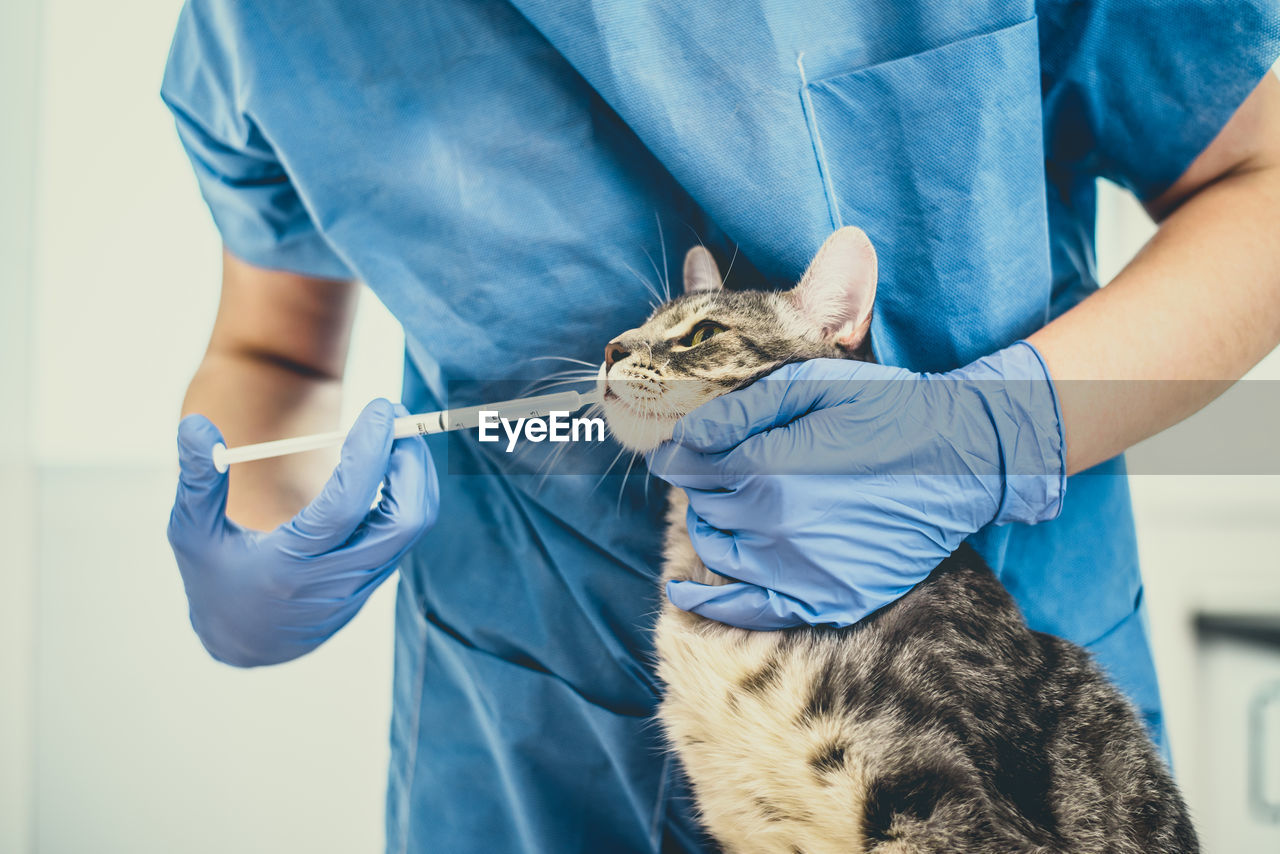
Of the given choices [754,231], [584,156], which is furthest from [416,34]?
[754,231]

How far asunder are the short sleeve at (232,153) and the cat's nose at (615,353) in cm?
36

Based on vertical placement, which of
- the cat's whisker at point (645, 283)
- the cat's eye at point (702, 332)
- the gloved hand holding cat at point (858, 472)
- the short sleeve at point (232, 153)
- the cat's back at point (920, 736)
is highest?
the short sleeve at point (232, 153)

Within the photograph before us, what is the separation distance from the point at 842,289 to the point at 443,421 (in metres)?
0.42

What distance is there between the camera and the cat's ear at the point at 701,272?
71 cm

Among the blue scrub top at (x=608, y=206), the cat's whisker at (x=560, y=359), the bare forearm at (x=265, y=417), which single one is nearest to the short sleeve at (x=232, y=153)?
the blue scrub top at (x=608, y=206)

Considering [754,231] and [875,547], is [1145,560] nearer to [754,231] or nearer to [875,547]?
[875,547]

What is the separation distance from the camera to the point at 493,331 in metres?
0.71

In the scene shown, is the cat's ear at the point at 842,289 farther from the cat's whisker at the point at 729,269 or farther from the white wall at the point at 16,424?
the white wall at the point at 16,424

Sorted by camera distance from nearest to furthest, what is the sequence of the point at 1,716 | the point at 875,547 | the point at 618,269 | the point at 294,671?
the point at 875,547 → the point at 618,269 → the point at 1,716 → the point at 294,671

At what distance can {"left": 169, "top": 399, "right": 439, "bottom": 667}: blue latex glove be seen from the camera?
67cm

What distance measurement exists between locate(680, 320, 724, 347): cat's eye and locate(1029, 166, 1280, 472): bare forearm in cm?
30

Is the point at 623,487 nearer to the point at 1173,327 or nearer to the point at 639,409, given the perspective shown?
the point at 639,409

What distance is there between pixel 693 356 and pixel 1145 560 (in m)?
1.14

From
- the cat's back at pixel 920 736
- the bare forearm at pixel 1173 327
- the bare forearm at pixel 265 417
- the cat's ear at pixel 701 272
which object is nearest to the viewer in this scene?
the cat's back at pixel 920 736
